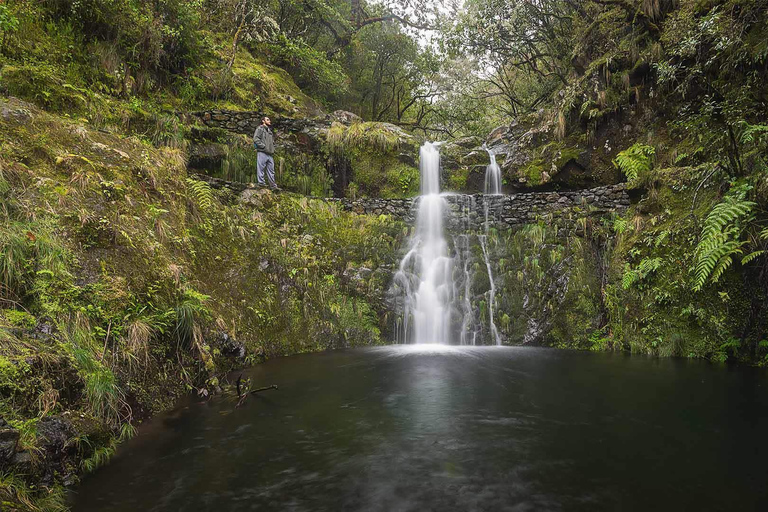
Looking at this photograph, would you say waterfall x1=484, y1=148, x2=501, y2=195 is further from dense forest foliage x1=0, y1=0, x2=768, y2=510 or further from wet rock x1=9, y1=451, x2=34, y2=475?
wet rock x1=9, y1=451, x2=34, y2=475

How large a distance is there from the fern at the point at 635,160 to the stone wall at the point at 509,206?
42cm

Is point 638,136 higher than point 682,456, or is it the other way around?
point 638,136

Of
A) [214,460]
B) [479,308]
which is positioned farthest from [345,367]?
[479,308]

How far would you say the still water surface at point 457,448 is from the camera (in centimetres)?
278

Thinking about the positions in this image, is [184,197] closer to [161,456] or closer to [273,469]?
[161,456]

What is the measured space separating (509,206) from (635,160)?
3.25 m

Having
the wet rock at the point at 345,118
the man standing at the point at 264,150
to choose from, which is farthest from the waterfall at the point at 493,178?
the man standing at the point at 264,150

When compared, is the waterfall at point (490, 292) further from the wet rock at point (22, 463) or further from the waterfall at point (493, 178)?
the wet rock at point (22, 463)

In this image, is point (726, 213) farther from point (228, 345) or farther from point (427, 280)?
point (228, 345)

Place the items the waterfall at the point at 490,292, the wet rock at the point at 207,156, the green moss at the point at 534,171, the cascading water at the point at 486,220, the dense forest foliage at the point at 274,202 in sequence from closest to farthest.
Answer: the dense forest foliage at the point at 274,202 < the waterfall at the point at 490,292 < the cascading water at the point at 486,220 < the wet rock at the point at 207,156 < the green moss at the point at 534,171

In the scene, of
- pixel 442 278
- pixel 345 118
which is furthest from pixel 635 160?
pixel 345 118

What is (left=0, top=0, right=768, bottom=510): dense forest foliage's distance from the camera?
373 cm

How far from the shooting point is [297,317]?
8242 mm

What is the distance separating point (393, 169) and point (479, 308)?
5.56m
